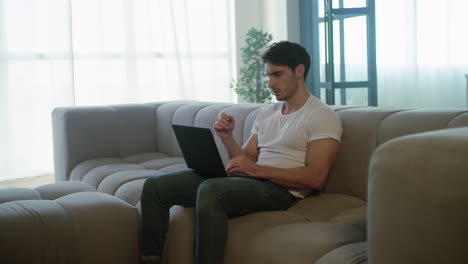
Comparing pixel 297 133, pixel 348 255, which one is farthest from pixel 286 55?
pixel 348 255

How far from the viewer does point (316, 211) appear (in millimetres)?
2039

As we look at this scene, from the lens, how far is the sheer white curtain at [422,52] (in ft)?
16.0

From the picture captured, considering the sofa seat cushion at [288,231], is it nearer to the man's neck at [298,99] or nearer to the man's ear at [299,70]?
the man's neck at [298,99]

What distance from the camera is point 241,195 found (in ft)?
6.32

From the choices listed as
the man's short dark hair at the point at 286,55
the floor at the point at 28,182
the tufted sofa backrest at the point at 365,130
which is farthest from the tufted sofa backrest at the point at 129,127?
the floor at the point at 28,182

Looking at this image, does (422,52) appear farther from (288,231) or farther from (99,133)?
(288,231)

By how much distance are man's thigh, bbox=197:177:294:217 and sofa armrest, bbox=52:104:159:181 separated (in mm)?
1676

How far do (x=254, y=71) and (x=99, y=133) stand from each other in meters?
2.63

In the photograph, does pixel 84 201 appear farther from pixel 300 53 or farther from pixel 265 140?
pixel 300 53

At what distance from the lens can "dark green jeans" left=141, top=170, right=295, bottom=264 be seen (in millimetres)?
1782

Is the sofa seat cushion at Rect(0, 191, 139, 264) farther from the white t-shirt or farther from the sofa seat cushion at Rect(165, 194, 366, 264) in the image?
the white t-shirt

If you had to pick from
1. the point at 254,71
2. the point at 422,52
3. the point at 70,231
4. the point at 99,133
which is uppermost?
the point at 422,52

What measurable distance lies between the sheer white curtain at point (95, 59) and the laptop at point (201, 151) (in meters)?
3.23

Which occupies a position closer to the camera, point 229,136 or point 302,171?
point 302,171
